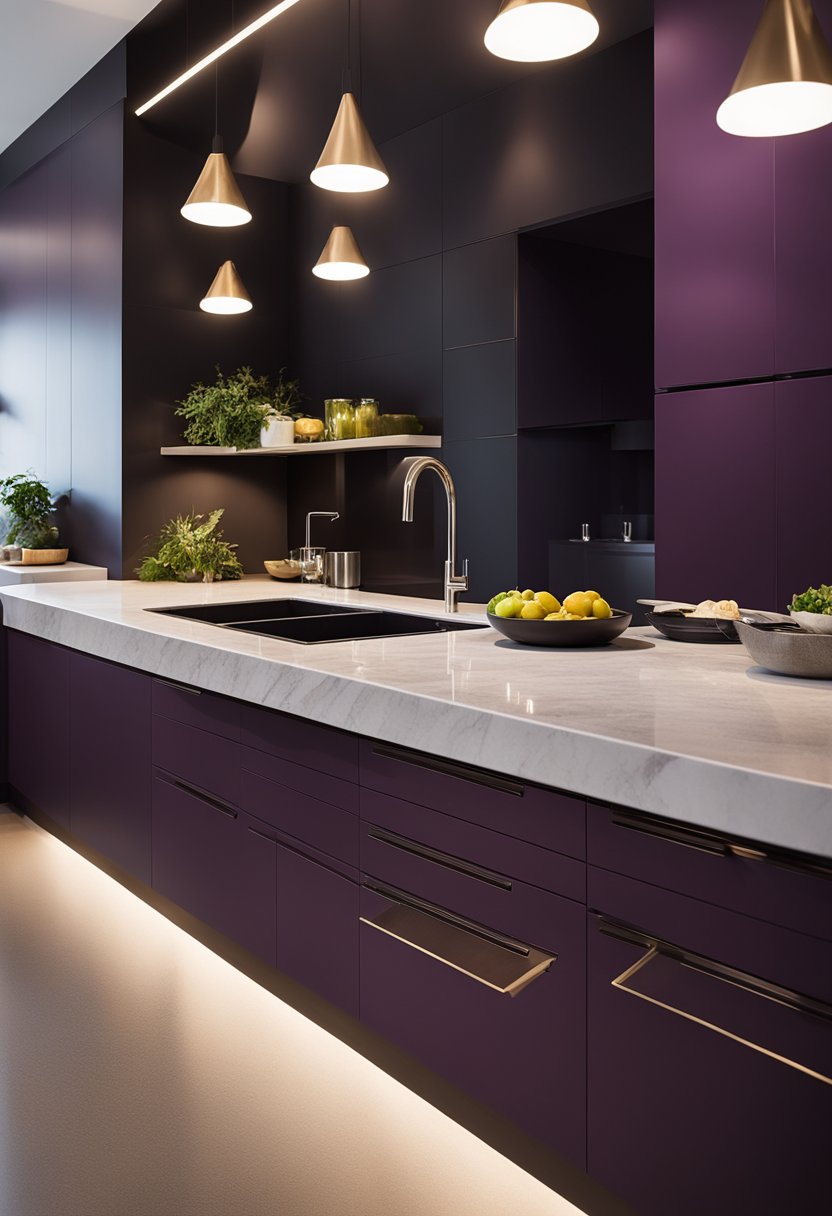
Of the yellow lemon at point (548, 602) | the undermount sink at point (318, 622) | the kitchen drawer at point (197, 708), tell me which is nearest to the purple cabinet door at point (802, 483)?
the yellow lemon at point (548, 602)

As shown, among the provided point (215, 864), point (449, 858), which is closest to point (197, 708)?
point (215, 864)

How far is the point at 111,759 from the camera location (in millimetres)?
3291

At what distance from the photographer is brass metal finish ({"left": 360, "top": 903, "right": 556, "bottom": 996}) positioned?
176 centimetres

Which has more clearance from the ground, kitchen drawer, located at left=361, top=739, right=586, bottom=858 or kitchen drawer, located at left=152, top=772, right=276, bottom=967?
kitchen drawer, located at left=361, top=739, right=586, bottom=858

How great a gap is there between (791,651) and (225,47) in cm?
281

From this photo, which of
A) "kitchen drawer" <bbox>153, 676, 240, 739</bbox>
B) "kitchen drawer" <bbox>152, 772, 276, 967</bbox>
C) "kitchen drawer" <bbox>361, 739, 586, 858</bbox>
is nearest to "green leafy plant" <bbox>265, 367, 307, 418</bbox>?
"kitchen drawer" <bbox>153, 676, 240, 739</bbox>

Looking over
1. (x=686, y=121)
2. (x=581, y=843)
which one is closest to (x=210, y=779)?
(x=581, y=843)

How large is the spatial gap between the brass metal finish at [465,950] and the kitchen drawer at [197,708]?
70cm

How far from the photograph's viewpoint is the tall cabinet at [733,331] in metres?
2.43

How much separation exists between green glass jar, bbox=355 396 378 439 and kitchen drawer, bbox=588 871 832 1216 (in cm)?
270

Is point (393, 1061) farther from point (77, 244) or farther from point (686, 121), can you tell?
point (77, 244)

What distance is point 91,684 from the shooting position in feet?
11.1

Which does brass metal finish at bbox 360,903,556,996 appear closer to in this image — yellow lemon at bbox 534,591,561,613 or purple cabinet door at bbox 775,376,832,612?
yellow lemon at bbox 534,591,561,613

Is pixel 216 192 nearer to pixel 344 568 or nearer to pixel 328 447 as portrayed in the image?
pixel 328 447
